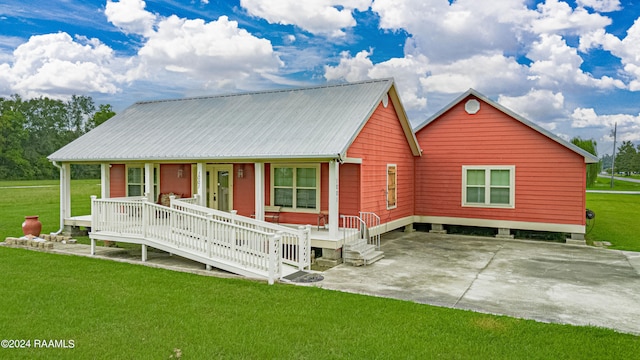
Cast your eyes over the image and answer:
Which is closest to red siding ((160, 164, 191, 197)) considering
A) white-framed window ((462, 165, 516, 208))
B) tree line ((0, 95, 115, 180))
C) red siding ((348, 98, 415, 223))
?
red siding ((348, 98, 415, 223))

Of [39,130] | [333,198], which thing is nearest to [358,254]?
[333,198]

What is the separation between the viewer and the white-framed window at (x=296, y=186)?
1273 cm

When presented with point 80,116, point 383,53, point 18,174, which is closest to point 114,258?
point 383,53

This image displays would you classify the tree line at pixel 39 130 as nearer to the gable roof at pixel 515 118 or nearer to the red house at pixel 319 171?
the red house at pixel 319 171

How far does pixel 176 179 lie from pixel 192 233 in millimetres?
5601

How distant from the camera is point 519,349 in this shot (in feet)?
17.6

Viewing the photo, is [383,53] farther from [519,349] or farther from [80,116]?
[80,116]

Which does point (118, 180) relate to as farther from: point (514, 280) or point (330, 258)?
point (514, 280)

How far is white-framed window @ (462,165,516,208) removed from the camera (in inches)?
586

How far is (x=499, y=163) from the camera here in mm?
15039

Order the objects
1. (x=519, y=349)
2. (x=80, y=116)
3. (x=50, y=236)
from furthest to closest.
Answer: (x=80, y=116)
(x=50, y=236)
(x=519, y=349)

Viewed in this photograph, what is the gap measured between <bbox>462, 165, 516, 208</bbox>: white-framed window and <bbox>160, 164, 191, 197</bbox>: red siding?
9.64m

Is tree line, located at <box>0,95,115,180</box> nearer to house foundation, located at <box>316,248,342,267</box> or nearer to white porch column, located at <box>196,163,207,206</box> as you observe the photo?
white porch column, located at <box>196,163,207,206</box>

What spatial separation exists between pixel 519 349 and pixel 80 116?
84.3m
